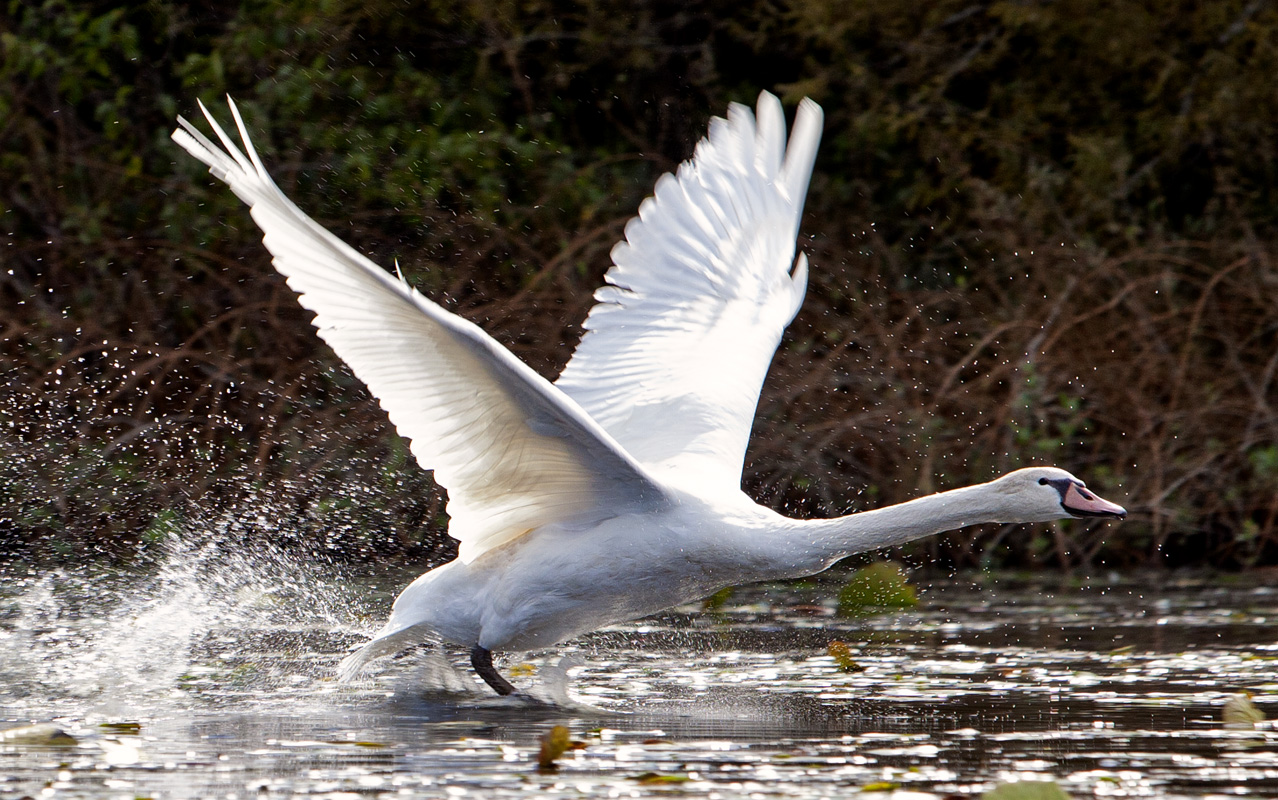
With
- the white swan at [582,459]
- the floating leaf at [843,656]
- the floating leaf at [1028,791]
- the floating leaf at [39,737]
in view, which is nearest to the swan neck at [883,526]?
the white swan at [582,459]

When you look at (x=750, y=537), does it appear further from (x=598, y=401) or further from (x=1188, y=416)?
(x=1188, y=416)

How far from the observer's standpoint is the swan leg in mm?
6324

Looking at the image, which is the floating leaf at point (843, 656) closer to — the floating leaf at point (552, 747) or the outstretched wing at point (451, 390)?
the outstretched wing at point (451, 390)

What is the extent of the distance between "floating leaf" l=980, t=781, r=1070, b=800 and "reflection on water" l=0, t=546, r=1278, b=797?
35 cm

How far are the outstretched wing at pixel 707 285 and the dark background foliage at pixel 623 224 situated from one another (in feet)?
8.27

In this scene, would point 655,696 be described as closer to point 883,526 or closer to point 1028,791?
point 883,526

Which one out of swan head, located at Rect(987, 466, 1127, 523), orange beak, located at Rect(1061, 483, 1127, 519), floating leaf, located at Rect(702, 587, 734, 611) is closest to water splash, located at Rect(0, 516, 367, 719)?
floating leaf, located at Rect(702, 587, 734, 611)

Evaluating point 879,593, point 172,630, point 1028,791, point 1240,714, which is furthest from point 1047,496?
point 172,630

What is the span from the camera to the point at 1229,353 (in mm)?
10516

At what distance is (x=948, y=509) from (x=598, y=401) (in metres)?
1.91

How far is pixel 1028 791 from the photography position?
409 cm

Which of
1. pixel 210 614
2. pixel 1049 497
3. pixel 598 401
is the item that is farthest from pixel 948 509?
pixel 210 614

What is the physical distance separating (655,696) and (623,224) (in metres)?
5.80

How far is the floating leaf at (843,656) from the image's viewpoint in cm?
672
